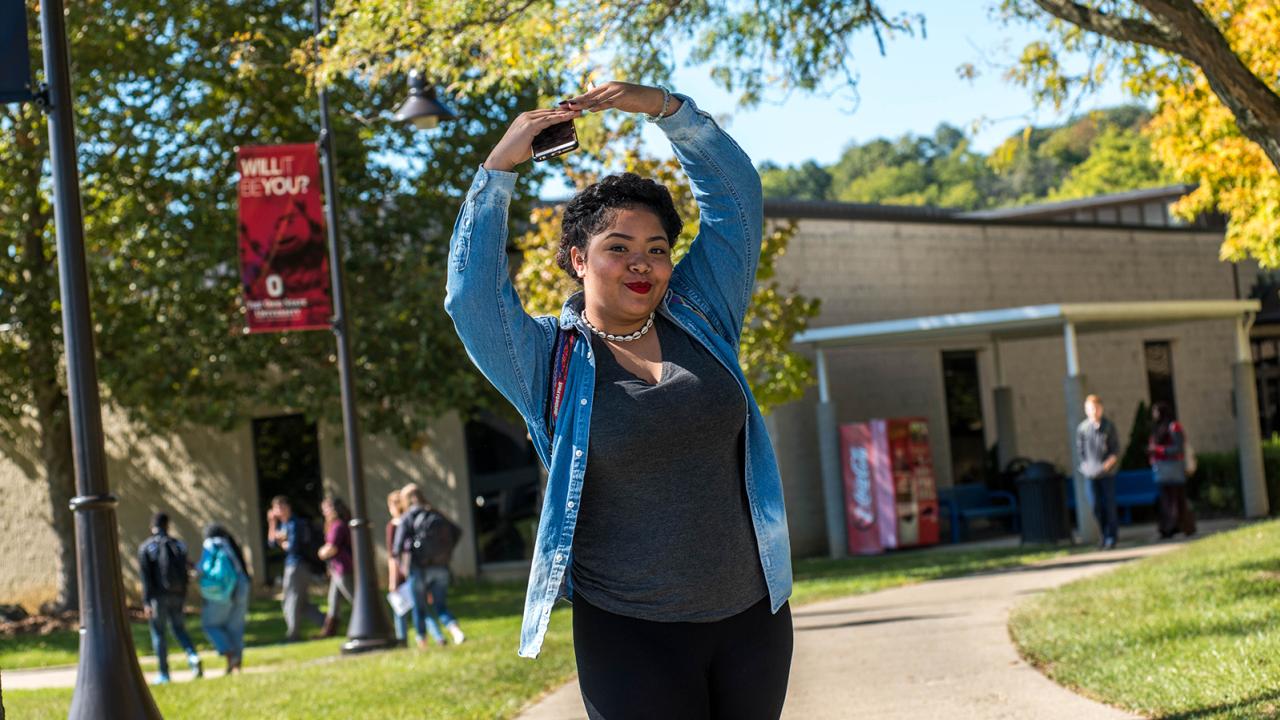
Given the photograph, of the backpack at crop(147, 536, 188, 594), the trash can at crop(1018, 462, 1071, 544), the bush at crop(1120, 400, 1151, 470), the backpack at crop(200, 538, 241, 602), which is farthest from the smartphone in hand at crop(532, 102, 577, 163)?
the bush at crop(1120, 400, 1151, 470)

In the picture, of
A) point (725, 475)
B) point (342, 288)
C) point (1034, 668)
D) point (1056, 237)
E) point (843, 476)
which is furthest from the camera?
point (1056, 237)

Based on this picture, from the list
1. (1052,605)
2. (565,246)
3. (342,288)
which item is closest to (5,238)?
(342,288)

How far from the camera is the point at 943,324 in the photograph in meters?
20.2

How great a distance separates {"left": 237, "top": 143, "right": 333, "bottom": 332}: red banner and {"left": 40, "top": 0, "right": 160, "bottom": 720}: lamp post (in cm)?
779

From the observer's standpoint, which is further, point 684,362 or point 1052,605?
point 1052,605

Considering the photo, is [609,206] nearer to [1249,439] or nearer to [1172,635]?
[1172,635]

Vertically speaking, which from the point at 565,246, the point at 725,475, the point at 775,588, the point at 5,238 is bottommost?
the point at 775,588

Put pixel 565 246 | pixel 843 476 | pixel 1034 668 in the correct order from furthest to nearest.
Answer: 1. pixel 843 476
2. pixel 1034 668
3. pixel 565 246

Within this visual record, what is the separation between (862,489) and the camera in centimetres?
2212

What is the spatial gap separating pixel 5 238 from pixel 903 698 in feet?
60.2

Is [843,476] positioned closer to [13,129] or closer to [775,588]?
[13,129]

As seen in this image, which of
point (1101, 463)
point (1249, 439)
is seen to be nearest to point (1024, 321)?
point (1101, 463)

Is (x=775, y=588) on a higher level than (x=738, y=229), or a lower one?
lower

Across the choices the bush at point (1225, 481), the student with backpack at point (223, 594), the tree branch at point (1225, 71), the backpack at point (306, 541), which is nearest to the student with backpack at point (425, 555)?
the student with backpack at point (223, 594)
